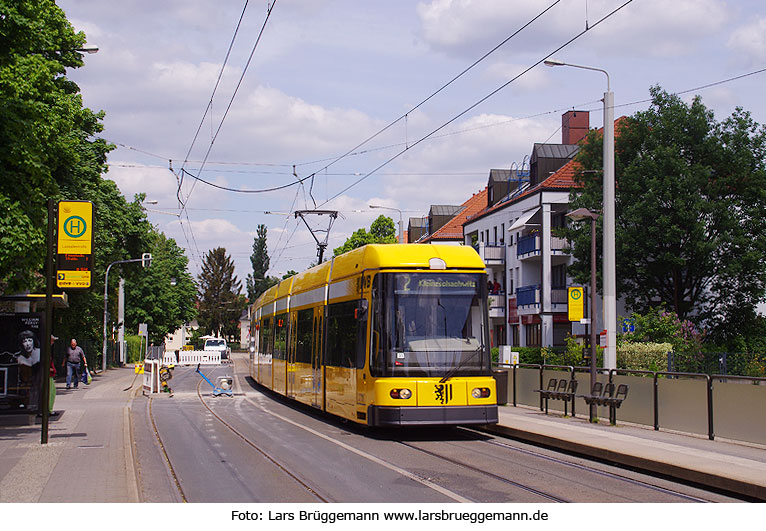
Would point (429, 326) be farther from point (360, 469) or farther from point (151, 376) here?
point (151, 376)

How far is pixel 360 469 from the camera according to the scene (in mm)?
12406

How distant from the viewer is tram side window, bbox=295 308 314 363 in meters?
22.0

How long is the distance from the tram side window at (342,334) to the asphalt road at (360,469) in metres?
1.36

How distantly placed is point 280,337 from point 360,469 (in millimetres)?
15100

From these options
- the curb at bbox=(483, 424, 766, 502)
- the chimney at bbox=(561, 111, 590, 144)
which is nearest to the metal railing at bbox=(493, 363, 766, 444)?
the curb at bbox=(483, 424, 766, 502)

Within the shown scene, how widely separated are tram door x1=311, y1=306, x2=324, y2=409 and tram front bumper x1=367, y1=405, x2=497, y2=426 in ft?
14.8

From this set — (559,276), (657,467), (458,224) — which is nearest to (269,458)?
(657,467)

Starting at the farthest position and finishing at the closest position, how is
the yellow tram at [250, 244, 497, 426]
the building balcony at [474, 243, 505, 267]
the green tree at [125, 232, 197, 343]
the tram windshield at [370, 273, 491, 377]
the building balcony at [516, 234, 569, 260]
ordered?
the green tree at [125, 232, 197, 343], the building balcony at [474, 243, 505, 267], the building balcony at [516, 234, 569, 260], the tram windshield at [370, 273, 491, 377], the yellow tram at [250, 244, 497, 426]

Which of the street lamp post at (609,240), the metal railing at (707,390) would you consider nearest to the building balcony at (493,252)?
the street lamp post at (609,240)

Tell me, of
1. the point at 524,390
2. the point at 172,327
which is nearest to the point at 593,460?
the point at 524,390

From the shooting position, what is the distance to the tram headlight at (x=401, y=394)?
51.4 ft

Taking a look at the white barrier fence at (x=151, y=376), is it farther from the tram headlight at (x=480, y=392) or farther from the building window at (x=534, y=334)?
the building window at (x=534, y=334)

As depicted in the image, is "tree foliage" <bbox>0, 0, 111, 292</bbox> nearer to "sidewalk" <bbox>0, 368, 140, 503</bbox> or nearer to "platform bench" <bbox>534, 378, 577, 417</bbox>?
"sidewalk" <bbox>0, 368, 140, 503</bbox>

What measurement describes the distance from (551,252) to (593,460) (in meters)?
40.2
